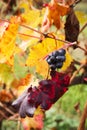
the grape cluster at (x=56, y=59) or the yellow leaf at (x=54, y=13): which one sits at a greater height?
the yellow leaf at (x=54, y=13)

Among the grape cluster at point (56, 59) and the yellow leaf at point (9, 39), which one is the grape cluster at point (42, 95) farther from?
the yellow leaf at point (9, 39)

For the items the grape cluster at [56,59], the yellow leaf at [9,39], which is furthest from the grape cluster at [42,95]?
the yellow leaf at [9,39]

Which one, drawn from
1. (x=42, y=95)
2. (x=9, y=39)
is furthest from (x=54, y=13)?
(x=42, y=95)

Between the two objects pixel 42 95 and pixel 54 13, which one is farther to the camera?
pixel 54 13

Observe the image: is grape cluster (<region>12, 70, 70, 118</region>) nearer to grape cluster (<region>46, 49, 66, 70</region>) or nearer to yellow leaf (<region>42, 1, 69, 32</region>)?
grape cluster (<region>46, 49, 66, 70</region>)

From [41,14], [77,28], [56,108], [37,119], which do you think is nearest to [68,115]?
[56,108]

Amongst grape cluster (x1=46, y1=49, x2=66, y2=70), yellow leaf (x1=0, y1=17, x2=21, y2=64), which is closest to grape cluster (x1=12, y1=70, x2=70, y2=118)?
grape cluster (x1=46, y1=49, x2=66, y2=70)

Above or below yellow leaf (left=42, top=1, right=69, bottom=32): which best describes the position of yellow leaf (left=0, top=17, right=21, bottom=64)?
below

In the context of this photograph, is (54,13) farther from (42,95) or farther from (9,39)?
(42,95)
